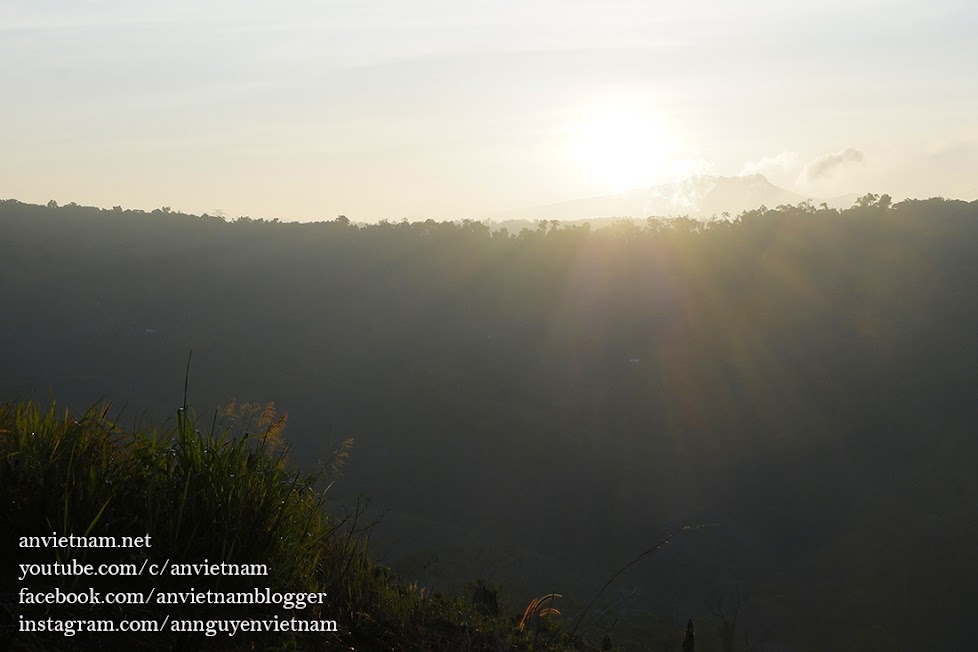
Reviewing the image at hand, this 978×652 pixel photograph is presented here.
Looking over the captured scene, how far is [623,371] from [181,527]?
138ft

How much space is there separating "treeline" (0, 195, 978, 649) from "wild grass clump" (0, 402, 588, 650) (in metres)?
17.1

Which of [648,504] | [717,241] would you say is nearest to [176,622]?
[648,504]

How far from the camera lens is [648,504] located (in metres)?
33.6

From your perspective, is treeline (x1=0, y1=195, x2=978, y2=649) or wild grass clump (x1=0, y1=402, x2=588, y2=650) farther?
treeline (x1=0, y1=195, x2=978, y2=649)

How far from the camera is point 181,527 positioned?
334 cm

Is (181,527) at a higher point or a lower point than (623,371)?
higher

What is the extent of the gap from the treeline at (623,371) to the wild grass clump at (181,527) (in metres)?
17.1

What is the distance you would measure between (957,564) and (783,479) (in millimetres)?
8478

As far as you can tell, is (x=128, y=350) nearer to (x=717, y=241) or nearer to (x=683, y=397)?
(x=683, y=397)

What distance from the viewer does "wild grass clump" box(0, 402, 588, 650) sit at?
3074mm

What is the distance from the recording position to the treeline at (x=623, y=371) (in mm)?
30156

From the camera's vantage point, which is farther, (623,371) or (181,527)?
(623,371)

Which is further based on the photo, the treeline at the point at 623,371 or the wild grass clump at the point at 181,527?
the treeline at the point at 623,371

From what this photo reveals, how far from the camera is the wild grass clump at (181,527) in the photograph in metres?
3.07
